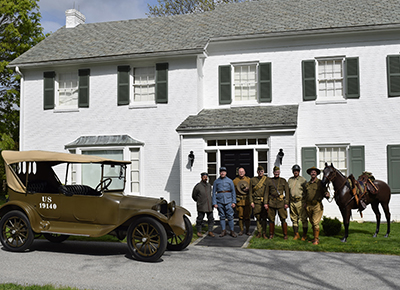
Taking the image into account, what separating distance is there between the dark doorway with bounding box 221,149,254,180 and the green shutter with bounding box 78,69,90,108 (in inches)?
237

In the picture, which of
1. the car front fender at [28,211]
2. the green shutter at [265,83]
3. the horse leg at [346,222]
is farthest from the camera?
the green shutter at [265,83]

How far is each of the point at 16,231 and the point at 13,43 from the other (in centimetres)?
1680

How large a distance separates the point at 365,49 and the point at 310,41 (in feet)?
6.21

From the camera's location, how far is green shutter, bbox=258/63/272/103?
50.2 feet

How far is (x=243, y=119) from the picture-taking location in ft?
46.0

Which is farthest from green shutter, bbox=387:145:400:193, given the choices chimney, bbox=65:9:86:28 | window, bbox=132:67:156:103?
chimney, bbox=65:9:86:28

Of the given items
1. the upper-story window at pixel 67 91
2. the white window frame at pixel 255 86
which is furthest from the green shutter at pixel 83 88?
the white window frame at pixel 255 86

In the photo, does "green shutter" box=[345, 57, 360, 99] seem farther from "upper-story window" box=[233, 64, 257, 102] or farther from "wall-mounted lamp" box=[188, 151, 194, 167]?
"wall-mounted lamp" box=[188, 151, 194, 167]

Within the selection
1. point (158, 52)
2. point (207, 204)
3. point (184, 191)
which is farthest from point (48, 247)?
point (158, 52)

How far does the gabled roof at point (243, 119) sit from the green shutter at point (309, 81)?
60 cm

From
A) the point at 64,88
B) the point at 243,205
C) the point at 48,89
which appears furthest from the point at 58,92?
the point at 243,205

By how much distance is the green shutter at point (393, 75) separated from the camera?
14.3m

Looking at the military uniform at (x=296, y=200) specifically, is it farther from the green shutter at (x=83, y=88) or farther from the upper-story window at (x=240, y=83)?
the green shutter at (x=83, y=88)

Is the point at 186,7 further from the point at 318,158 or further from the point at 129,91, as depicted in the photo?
the point at 318,158
